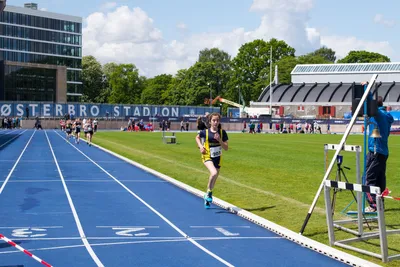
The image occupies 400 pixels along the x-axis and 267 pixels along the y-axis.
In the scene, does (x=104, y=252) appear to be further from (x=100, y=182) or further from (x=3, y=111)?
(x=3, y=111)

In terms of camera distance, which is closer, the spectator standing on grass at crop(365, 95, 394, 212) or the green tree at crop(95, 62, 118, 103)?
the spectator standing on grass at crop(365, 95, 394, 212)

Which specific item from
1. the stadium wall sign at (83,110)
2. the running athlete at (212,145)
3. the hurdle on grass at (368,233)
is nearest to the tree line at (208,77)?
the stadium wall sign at (83,110)

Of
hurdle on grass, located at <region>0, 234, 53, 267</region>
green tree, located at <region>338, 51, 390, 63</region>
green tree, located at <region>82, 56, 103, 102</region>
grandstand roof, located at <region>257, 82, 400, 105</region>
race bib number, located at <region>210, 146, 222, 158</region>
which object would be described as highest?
green tree, located at <region>338, 51, 390, 63</region>

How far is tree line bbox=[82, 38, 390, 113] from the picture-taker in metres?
Answer: 122

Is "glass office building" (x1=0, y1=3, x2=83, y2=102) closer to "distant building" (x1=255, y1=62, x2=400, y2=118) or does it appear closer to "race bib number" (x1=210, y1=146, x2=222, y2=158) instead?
"distant building" (x1=255, y1=62, x2=400, y2=118)

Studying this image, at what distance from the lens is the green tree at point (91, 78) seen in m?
138

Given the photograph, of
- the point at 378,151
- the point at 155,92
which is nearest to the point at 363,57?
the point at 155,92

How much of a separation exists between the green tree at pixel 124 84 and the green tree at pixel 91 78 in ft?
12.2

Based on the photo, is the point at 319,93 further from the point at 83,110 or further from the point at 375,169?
the point at 375,169

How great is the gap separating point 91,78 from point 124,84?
27.6ft

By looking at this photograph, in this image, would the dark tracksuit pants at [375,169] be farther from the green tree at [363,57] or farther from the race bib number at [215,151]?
the green tree at [363,57]

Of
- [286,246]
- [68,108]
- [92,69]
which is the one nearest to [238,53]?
[92,69]

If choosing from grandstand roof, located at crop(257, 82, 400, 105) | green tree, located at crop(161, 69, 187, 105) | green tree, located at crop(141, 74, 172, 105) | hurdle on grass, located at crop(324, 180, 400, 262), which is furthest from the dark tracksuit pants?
green tree, located at crop(141, 74, 172, 105)

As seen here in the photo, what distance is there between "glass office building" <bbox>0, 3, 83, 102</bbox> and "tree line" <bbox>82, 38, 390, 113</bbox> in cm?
1305
